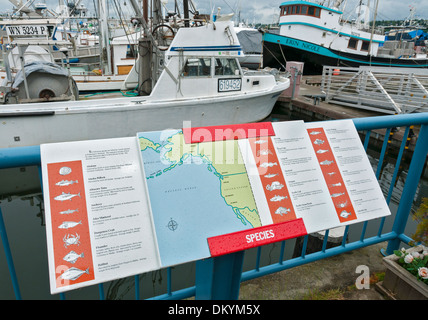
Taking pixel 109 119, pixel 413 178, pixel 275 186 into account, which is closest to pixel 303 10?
pixel 109 119

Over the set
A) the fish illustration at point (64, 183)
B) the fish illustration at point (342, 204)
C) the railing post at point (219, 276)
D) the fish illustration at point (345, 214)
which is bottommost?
the railing post at point (219, 276)

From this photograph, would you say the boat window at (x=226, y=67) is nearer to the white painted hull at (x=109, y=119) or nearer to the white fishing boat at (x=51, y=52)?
the white painted hull at (x=109, y=119)

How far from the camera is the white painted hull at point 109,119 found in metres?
6.16

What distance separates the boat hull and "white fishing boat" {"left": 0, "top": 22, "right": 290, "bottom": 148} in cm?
1072

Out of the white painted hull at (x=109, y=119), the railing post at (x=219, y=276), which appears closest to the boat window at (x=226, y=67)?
the white painted hull at (x=109, y=119)

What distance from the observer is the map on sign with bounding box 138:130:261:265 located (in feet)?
4.21

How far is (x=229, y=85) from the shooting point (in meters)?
8.10

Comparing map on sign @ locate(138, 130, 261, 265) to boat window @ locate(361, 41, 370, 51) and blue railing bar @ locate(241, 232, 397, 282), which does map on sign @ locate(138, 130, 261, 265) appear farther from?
boat window @ locate(361, 41, 370, 51)

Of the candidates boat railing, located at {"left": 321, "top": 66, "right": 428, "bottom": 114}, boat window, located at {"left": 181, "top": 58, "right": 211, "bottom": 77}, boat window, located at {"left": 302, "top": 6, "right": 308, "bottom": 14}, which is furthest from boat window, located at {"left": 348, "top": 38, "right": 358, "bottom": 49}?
boat window, located at {"left": 181, "top": 58, "right": 211, "bottom": 77}

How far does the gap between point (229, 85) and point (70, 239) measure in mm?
7399

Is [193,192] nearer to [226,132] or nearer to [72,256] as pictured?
[226,132]

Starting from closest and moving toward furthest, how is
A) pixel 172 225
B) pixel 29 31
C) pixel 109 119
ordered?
pixel 172 225 < pixel 29 31 < pixel 109 119

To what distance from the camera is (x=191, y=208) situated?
1.34m

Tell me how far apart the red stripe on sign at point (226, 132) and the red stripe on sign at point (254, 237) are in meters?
0.48
